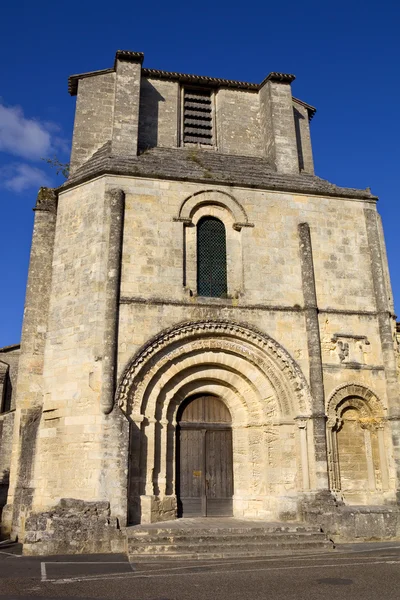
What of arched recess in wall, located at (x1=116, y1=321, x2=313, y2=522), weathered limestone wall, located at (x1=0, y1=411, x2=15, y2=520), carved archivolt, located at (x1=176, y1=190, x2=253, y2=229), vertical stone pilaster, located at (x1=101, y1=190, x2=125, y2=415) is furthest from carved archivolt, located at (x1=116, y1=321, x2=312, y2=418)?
weathered limestone wall, located at (x1=0, y1=411, x2=15, y2=520)

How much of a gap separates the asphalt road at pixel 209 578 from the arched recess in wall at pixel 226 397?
7.51 feet

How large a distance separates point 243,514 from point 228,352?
3.46 m

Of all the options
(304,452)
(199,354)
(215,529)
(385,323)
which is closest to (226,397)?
(199,354)

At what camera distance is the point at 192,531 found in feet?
31.1

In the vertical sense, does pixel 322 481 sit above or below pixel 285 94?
below

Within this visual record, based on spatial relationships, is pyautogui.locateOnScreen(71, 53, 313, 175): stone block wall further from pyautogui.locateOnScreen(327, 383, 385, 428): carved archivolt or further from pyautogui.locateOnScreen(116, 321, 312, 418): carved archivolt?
pyautogui.locateOnScreen(327, 383, 385, 428): carved archivolt

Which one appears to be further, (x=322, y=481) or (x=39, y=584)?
(x=322, y=481)

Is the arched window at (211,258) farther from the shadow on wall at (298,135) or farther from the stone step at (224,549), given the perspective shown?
the stone step at (224,549)

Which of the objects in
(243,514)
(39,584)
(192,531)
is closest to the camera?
(39,584)

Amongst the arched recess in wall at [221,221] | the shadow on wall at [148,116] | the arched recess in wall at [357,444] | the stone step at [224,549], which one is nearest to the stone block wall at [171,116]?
the shadow on wall at [148,116]

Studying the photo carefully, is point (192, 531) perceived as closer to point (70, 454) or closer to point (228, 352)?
point (70, 454)

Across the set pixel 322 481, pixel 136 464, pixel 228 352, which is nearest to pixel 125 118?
pixel 228 352

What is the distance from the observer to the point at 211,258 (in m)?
12.8

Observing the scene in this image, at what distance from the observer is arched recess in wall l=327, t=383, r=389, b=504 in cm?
1152
